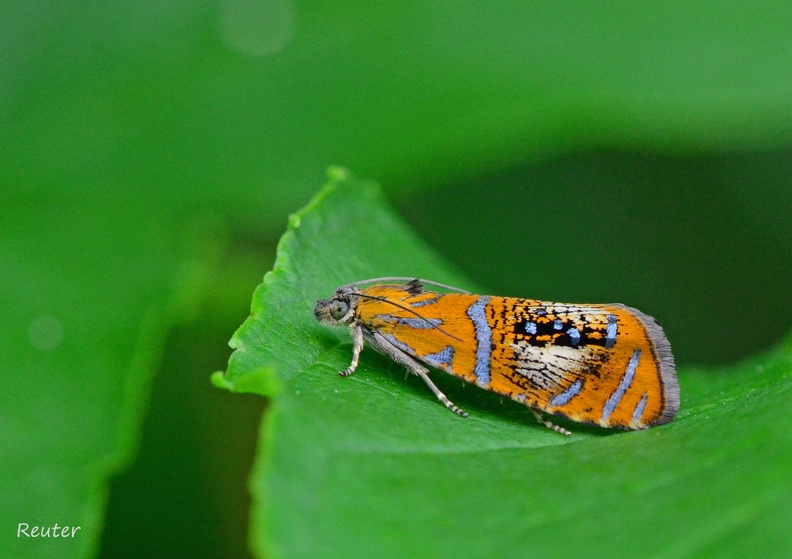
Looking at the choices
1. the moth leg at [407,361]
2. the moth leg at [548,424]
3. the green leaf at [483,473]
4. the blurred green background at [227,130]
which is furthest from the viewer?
the blurred green background at [227,130]

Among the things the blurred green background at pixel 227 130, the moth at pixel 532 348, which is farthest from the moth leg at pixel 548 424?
the blurred green background at pixel 227 130

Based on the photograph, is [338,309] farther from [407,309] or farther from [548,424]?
[548,424]

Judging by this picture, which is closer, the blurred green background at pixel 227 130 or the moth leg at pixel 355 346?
the moth leg at pixel 355 346

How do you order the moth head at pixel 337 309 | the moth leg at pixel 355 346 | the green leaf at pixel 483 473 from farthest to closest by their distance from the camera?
the moth head at pixel 337 309
the moth leg at pixel 355 346
the green leaf at pixel 483 473

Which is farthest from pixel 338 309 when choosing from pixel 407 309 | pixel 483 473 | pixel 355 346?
pixel 483 473

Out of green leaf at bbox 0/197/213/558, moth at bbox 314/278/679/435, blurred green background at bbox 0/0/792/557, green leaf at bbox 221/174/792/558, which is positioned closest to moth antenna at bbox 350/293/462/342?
moth at bbox 314/278/679/435

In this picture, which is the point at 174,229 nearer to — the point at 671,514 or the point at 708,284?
the point at 671,514

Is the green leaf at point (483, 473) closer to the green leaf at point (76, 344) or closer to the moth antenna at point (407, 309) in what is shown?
the moth antenna at point (407, 309)
